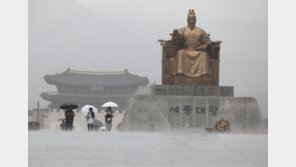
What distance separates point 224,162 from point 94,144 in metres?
1.48

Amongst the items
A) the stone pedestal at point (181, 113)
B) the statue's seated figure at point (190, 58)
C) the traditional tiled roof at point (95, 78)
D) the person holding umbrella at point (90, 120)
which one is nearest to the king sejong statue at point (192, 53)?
the statue's seated figure at point (190, 58)

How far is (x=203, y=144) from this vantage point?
509 cm

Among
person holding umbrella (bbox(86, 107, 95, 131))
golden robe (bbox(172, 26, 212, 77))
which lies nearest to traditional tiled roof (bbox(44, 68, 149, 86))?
golden robe (bbox(172, 26, 212, 77))

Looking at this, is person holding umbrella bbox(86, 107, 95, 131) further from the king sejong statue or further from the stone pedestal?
the king sejong statue

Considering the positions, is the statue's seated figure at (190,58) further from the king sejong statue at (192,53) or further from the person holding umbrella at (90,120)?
the person holding umbrella at (90,120)

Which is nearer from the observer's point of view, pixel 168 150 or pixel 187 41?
pixel 168 150

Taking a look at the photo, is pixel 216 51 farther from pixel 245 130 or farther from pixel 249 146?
pixel 249 146

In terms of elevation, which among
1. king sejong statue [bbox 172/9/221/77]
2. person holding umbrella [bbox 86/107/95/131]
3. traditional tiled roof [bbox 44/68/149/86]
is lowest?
person holding umbrella [bbox 86/107/95/131]

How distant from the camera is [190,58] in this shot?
8.06 metres

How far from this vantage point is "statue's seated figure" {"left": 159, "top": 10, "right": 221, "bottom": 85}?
26.5 ft

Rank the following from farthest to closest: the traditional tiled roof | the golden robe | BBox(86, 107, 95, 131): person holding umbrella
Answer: the traditional tiled roof → the golden robe → BBox(86, 107, 95, 131): person holding umbrella

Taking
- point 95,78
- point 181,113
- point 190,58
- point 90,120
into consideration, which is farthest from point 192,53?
point 95,78

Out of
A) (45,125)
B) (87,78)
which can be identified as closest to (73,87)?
(87,78)

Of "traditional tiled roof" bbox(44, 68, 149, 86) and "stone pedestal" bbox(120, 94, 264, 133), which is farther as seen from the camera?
"traditional tiled roof" bbox(44, 68, 149, 86)
